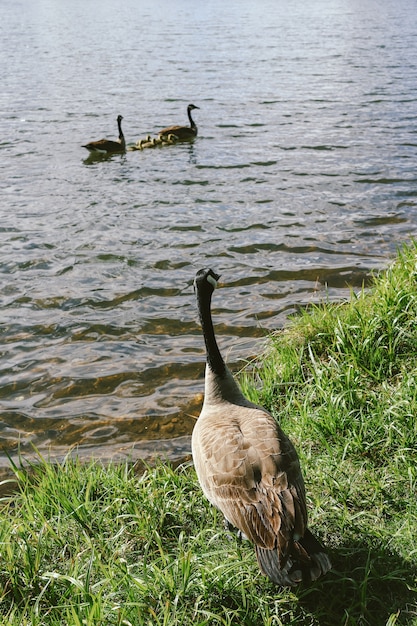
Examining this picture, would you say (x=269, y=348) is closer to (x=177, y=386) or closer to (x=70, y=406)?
(x=177, y=386)

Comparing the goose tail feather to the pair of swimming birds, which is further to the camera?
the pair of swimming birds

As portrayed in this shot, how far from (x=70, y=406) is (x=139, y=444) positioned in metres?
1.01

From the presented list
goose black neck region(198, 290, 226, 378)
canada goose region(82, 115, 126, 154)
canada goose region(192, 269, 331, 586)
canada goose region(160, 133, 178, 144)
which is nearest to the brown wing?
canada goose region(192, 269, 331, 586)

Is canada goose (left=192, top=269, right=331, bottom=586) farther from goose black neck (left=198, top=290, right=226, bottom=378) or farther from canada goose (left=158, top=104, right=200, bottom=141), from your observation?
canada goose (left=158, top=104, right=200, bottom=141)

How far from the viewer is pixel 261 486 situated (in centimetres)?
364

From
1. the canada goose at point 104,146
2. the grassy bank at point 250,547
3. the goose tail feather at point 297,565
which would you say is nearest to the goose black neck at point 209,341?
the grassy bank at point 250,547

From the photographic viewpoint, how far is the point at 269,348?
668 cm

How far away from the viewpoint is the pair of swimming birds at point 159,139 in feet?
48.4

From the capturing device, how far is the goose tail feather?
3295 millimetres

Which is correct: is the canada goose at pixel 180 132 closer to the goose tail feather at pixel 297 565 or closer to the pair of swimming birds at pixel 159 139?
the pair of swimming birds at pixel 159 139

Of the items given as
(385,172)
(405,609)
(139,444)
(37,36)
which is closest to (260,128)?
(385,172)

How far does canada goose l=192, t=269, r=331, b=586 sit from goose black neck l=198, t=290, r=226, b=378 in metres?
0.35

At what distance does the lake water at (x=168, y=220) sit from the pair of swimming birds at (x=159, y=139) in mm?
327

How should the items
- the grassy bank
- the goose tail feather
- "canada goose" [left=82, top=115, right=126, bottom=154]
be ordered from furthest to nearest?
1. "canada goose" [left=82, top=115, right=126, bottom=154]
2. the grassy bank
3. the goose tail feather
